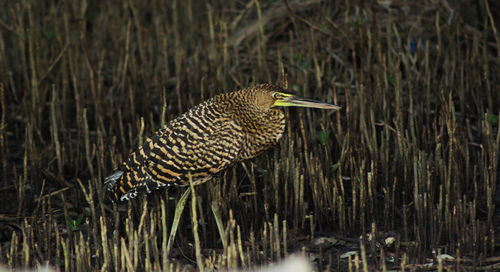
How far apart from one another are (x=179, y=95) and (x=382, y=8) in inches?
78.7

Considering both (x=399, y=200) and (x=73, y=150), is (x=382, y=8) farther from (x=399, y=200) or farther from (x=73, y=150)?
(x=73, y=150)

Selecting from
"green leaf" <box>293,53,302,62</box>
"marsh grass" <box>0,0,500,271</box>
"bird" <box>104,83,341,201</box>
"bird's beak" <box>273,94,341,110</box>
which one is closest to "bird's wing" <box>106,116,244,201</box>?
"bird" <box>104,83,341,201</box>

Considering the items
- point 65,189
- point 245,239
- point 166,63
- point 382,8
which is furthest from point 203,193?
point 382,8

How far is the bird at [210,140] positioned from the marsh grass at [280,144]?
7.6 inches

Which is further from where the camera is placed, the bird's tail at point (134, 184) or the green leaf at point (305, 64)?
the green leaf at point (305, 64)

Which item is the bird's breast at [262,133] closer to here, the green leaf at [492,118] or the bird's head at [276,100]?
the bird's head at [276,100]

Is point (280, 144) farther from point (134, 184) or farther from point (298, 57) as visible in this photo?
point (298, 57)

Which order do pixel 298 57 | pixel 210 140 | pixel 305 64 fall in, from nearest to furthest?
pixel 210 140 < pixel 305 64 < pixel 298 57

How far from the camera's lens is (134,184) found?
3.76 m

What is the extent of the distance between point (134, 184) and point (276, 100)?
0.87 meters

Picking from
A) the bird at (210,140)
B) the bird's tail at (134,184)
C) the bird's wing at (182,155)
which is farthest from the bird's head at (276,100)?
the bird's tail at (134,184)

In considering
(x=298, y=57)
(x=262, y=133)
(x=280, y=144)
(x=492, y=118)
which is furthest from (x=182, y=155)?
(x=492, y=118)

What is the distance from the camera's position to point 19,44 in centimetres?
612

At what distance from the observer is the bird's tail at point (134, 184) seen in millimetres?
3730
